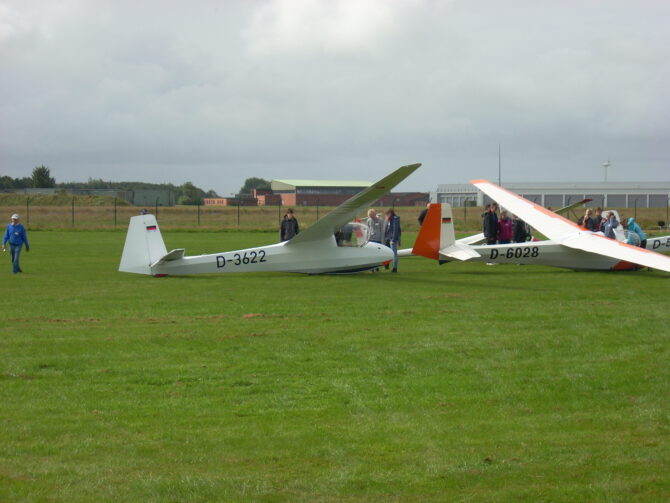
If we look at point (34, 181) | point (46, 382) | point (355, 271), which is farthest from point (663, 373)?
point (34, 181)

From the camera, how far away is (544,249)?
18.8 meters

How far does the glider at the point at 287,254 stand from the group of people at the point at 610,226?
21.4 ft

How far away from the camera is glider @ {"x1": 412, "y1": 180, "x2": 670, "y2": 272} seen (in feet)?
57.7

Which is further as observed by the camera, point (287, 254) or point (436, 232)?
point (436, 232)

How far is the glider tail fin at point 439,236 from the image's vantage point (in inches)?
695

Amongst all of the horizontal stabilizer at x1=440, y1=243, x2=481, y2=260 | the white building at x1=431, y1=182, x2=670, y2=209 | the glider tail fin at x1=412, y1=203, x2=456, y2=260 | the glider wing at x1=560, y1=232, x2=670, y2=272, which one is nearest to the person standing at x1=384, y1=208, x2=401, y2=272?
the glider tail fin at x1=412, y1=203, x2=456, y2=260

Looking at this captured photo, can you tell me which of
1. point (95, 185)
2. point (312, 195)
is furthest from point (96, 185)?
point (312, 195)

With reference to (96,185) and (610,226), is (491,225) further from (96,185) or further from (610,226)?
(96,185)

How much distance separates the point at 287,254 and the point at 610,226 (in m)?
9.17

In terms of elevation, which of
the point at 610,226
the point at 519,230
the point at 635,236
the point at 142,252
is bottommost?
the point at 142,252

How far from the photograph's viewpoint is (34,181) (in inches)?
4363

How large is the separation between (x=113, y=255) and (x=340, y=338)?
56.7 ft

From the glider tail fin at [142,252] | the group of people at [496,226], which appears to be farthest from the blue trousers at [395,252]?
the glider tail fin at [142,252]

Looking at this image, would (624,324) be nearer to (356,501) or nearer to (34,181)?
(356,501)
